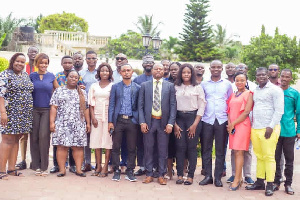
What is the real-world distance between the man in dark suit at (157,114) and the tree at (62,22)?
36429 mm

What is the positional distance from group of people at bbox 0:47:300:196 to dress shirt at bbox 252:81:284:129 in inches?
0.6

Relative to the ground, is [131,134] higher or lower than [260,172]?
higher

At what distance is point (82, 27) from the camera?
140 feet

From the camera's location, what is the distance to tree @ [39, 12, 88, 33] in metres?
40.4

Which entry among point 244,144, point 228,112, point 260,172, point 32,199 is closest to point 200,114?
point 228,112

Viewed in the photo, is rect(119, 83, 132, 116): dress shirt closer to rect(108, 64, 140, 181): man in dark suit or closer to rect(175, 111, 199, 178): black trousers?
rect(108, 64, 140, 181): man in dark suit

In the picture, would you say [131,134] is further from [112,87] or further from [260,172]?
[260,172]

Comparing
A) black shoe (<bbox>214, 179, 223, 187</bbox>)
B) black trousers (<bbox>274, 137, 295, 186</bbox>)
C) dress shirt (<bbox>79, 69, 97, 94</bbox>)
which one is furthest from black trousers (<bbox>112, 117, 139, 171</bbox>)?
black trousers (<bbox>274, 137, 295, 186</bbox>)

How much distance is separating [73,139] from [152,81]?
1.53m

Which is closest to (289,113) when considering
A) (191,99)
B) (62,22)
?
(191,99)

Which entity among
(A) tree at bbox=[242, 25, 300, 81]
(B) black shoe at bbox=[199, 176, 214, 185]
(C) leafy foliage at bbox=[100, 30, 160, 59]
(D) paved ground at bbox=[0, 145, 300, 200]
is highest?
(C) leafy foliage at bbox=[100, 30, 160, 59]

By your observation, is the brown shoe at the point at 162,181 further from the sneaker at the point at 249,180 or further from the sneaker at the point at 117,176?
the sneaker at the point at 249,180

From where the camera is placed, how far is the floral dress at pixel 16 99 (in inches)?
225

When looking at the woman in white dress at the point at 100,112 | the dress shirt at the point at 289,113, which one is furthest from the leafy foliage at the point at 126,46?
the dress shirt at the point at 289,113
